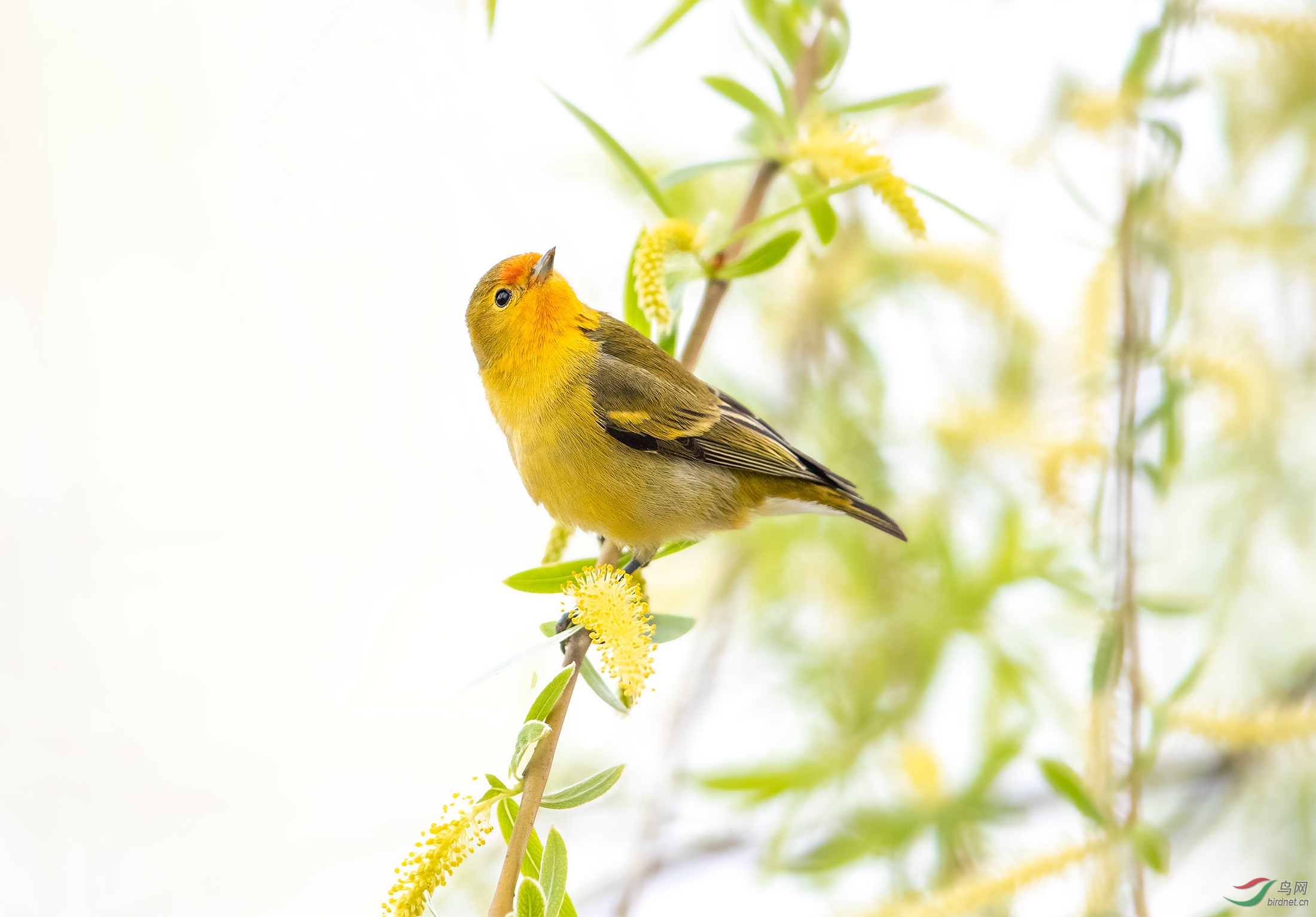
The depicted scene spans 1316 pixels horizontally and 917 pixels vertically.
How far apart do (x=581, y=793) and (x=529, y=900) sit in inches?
4.1

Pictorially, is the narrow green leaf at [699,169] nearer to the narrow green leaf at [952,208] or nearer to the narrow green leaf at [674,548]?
the narrow green leaf at [952,208]

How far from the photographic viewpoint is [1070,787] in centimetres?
100

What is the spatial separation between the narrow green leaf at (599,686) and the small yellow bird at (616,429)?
27 centimetres

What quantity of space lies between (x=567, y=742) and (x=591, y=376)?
0.73 metres

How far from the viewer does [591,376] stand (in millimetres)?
1129

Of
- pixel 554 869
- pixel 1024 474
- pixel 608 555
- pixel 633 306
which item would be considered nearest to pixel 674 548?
pixel 608 555

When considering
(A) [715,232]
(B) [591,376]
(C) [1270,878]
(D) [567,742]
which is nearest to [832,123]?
(A) [715,232]

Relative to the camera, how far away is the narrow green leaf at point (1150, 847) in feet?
3.17

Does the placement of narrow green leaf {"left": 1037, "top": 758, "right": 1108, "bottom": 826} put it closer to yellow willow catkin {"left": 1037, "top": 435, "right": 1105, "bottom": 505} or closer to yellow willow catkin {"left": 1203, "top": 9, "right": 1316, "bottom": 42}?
yellow willow catkin {"left": 1037, "top": 435, "right": 1105, "bottom": 505}

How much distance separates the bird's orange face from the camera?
3.67 feet

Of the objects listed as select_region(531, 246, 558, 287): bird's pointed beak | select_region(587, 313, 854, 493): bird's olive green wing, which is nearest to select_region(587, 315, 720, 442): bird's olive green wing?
select_region(587, 313, 854, 493): bird's olive green wing

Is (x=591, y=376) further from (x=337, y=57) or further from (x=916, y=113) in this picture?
(x=916, y=113)

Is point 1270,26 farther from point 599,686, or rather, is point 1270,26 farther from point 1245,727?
point 599,686

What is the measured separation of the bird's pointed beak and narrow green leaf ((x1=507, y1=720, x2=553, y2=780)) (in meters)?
0.56
